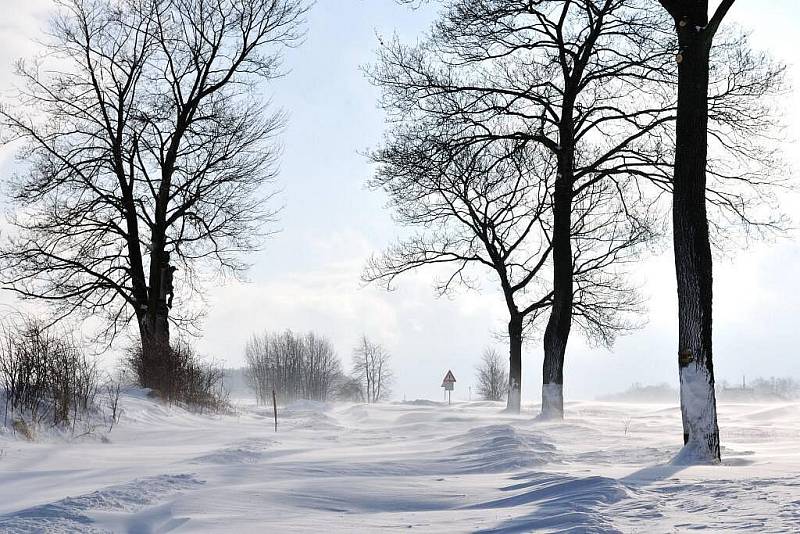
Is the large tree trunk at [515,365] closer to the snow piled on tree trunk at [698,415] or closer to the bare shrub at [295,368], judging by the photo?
the snow piled on tree trunk at [698,415]

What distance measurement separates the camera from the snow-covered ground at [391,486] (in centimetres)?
426

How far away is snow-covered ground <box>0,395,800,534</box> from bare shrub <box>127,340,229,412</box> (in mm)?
5243

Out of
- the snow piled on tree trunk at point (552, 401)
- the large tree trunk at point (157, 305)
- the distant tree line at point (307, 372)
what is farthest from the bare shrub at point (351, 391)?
the snow piled on tree trunk at point (552, 401)

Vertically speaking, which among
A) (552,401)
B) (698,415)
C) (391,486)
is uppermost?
(698,415)

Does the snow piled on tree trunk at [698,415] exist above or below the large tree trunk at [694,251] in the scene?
below

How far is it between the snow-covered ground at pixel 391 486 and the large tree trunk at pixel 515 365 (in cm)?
1114

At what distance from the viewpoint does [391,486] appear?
233 inches

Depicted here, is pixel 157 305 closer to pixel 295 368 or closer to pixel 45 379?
pixel 45 379

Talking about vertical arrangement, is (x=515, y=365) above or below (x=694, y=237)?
below

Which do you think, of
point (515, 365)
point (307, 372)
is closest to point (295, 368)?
point (307, 372)

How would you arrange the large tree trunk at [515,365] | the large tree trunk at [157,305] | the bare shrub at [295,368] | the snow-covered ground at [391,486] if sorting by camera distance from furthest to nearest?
the bare shrub at [295,368] → the large tree trunk at [515,365] → the large tree trunk at [157,305] → the snow-covered ground at [391,486]

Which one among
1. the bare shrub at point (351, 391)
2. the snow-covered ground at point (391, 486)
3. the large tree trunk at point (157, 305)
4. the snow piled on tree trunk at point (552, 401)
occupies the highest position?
the large tree trunk at point (157, 305)

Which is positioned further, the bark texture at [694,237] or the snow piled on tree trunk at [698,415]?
the bark texture at [694,237]

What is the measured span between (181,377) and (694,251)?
11.7m
